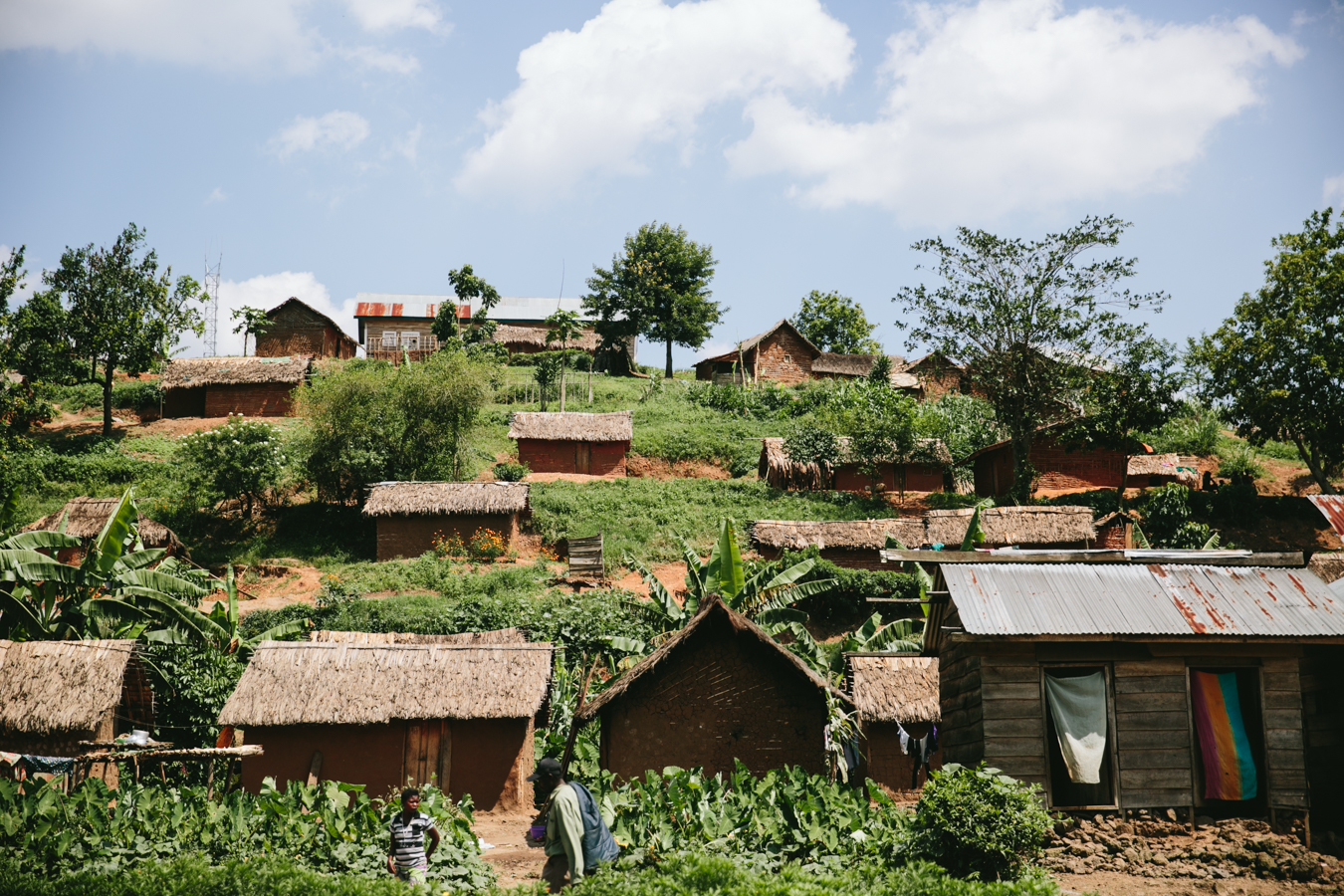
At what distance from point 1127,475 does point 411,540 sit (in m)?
25.4

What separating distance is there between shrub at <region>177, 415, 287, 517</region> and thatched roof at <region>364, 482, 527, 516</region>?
154 inches

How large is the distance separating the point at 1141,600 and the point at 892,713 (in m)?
5.03

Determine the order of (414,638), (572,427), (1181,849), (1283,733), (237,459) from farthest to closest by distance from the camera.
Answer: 1. (572,427)
2. (237,459)
3. (414,638)
4. (1283,733)
5. (1181,849)

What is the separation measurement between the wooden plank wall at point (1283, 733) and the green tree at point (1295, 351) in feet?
66.5

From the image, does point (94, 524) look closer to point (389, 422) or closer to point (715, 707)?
point (389, 422)

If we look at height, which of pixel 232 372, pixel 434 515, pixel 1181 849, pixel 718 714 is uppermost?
pixel 232 372

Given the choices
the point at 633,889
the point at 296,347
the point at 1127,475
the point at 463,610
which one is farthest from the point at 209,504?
the point at 1127,475

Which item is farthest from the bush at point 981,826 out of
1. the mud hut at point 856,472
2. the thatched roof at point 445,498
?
the mud hut at point 856,472

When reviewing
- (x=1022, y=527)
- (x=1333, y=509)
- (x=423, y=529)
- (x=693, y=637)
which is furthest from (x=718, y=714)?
(x=423, y=529)

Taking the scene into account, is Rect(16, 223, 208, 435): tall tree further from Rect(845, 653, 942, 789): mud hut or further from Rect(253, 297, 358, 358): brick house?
Rect(845, 653, 942, 789): mud hut

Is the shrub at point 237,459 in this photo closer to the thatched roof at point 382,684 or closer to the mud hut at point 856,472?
the thatched roof at point 382,684

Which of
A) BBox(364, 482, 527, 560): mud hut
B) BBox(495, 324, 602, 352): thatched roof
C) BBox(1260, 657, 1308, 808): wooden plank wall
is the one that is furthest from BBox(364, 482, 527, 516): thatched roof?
BBox(495, 324, 602, 352): thatched roof

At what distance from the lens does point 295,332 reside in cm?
4750

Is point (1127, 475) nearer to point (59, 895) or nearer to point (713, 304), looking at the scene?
point (713, 304)
